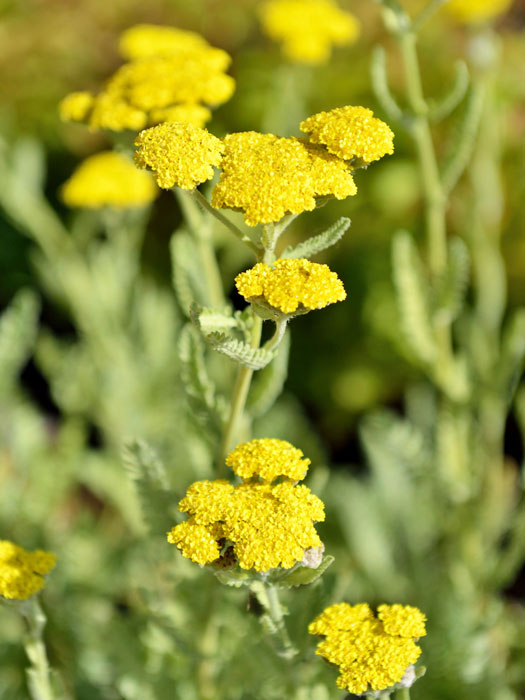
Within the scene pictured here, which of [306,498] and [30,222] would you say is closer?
[306,498]

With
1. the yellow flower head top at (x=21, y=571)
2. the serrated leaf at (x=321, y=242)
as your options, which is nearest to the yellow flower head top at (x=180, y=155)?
the serrated leaf at (x=321, y=242)

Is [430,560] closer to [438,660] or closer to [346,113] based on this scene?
[438,660]

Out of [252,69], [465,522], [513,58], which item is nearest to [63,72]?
[252,69]

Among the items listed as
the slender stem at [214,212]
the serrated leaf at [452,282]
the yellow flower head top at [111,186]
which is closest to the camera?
the slender stem at [214,212]

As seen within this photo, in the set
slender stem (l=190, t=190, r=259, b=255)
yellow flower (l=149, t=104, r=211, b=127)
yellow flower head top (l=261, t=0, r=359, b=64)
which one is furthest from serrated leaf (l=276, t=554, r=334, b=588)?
yellow flower head top (l=261, t=0, r=359, b=64)

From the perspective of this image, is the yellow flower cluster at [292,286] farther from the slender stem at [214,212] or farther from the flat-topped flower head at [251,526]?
the flat-topped flower head at [251,526]
